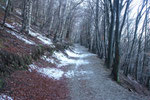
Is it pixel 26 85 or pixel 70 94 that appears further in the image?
pixel 70 94

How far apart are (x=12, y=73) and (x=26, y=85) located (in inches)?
30.6

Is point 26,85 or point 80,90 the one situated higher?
point 26,85

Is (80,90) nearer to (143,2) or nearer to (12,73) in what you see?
(12,73)

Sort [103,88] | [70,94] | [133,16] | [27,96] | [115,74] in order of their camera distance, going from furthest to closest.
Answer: [133,16]
[115,74]
[103,88]
[70,94]
[27,96]

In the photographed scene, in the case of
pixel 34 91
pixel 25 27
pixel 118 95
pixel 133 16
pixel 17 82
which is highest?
pixel 133 16

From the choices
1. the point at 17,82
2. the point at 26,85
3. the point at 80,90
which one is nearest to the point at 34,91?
the point at 26,85

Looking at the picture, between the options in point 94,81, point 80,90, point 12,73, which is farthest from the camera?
point 94,81

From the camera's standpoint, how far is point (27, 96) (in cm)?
451

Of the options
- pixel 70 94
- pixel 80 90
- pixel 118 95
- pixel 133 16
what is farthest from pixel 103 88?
pixel 133 16

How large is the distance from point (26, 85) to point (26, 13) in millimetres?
8796

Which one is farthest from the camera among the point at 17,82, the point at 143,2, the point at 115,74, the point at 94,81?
the point at 143,2

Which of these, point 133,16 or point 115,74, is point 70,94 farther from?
point 133,16

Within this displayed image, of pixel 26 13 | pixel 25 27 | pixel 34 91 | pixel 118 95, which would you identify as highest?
pixel 26 13

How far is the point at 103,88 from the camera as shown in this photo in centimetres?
726
